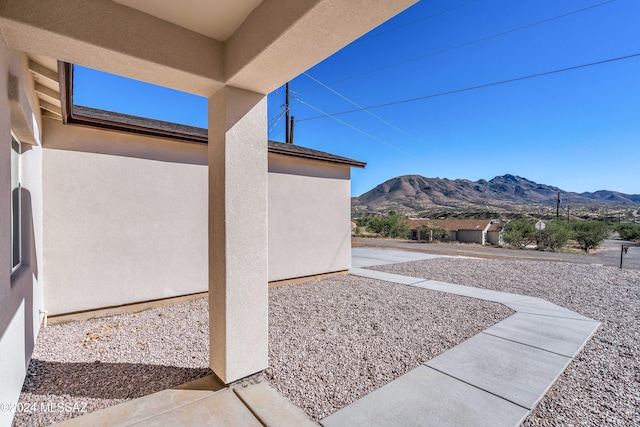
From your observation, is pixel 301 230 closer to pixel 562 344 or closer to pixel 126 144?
pixel 126 144

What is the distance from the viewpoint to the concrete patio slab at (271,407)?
2.36 meters

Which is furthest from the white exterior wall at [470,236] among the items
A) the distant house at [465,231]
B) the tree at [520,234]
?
the tree at [520,234]

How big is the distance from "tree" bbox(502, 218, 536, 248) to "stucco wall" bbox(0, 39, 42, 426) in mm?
27819

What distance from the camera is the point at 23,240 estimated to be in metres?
3.51

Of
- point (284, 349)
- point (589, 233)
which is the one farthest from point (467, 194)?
point (284, 349)

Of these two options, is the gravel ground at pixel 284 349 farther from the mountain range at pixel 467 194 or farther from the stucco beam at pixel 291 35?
the mountain range at pixel 467 194

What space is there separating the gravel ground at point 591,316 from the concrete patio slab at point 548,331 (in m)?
0.14

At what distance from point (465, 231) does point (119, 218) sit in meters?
41.6

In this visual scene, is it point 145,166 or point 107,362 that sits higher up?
point 145,166

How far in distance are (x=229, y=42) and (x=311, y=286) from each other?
5.79 m

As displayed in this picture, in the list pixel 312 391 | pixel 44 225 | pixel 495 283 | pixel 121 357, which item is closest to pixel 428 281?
pixel 495 283

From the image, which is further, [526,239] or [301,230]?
[526,239]

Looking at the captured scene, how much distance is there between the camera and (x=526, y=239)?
23.5 m

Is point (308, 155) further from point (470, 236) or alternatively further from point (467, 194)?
point (467, 194)
